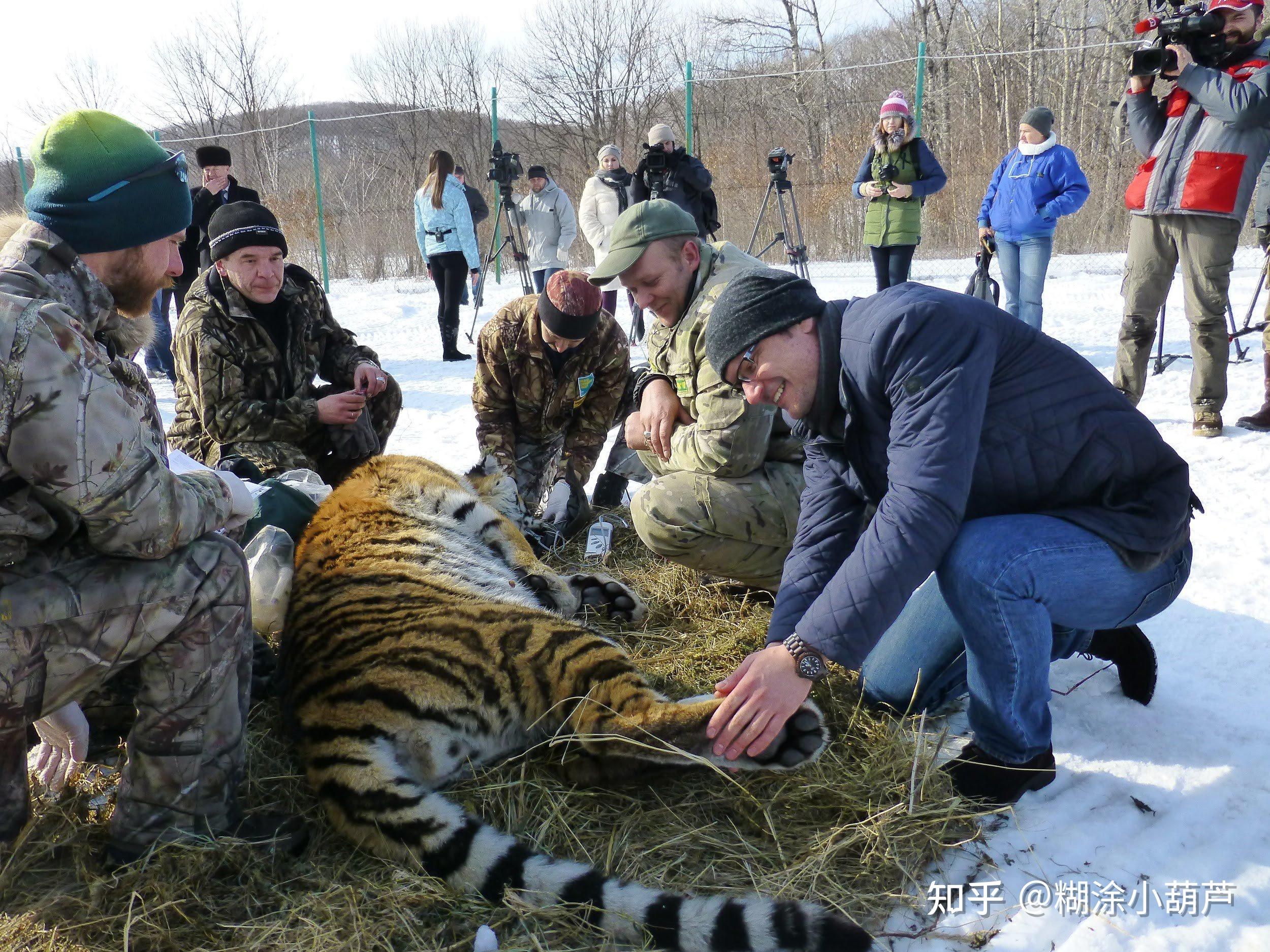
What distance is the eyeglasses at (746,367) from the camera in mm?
2340

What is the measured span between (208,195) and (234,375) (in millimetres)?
4681

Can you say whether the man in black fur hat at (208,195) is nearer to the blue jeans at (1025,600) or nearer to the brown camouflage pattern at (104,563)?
the brown camouflage pattern at (104,563)

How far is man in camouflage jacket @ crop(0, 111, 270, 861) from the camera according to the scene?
1790mm

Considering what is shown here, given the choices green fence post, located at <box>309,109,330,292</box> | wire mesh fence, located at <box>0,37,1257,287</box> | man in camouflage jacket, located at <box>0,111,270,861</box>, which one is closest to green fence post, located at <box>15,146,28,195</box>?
wire mesh fence, located at <box>0,37,1257,287</box>

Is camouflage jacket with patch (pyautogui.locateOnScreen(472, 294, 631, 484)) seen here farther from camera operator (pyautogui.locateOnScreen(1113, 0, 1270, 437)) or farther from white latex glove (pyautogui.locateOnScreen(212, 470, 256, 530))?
camera operator (pyautogui.locateOnScreen(1113, 0, 1270, 437))

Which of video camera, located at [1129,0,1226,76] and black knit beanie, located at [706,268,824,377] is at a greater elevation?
video camera, located at [1129,0,1226,76]

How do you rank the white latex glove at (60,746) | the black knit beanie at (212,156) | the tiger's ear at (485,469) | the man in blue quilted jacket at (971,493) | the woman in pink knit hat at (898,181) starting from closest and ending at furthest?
the man in blue quilted jacket at (971,493), the white latex glove at (60,746), the tiger's ear at (485,469), the black knit beanie at (212,156), the woman in pink knit hat at (898,181)

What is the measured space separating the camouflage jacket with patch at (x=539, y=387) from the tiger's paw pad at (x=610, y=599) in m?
1.16

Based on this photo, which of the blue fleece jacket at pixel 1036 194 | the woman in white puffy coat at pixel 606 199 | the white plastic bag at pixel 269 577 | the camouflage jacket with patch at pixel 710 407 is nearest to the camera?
the white plastic bag at pixel 269 577

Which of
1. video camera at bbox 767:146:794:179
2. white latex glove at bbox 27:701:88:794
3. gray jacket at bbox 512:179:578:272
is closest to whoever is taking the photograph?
white latex glove at bbox 27:701:88:794

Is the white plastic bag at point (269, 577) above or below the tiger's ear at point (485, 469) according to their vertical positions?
below

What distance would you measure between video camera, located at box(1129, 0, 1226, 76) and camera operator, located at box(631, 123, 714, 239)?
14.0 feet

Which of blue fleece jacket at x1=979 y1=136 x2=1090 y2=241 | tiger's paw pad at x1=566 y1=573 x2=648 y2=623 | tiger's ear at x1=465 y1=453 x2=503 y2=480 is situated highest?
blue fleece jacket at x1=979 y1=136 x2=1090 y2=241

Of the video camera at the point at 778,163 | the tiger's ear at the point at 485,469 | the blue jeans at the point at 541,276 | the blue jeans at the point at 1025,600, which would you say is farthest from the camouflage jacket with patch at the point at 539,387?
the video camera at the point at 778,163
